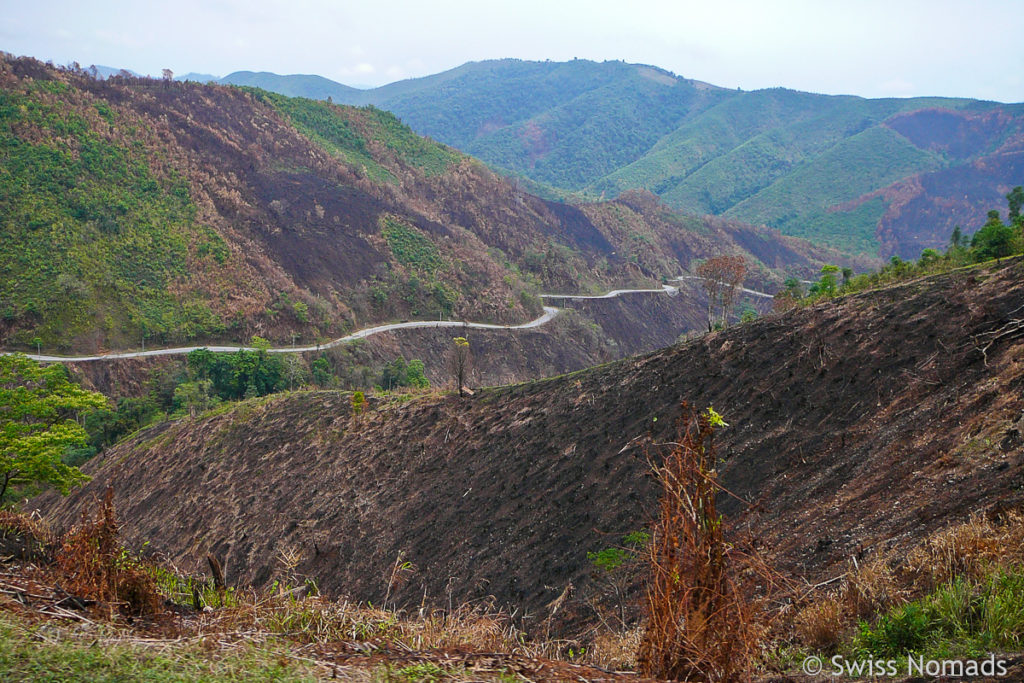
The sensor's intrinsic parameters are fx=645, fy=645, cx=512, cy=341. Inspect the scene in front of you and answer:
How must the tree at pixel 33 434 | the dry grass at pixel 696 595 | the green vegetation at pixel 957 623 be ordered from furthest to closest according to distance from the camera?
the tree at pixel 33 434 < the green vegetation at pixel 957 623 < the dry grass at pixel 696 595

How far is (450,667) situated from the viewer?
148 inches

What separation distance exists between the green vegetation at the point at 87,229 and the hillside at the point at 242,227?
0.09 m

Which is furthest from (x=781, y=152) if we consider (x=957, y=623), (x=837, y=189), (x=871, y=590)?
(x=957, y=623)

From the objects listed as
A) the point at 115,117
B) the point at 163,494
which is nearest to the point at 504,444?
the point at 163,494

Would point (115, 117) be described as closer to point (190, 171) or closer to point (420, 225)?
point (190, 171)

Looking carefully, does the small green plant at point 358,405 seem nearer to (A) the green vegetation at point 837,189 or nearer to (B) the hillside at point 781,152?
(B) the hillside at point 781,152

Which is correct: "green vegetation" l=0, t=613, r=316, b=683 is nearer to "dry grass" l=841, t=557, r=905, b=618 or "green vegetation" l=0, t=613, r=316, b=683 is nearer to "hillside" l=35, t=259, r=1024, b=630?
"dry grass" l=841, t=557, r=905, b=618

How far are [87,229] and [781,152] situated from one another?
13731 cm

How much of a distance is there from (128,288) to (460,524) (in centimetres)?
2886

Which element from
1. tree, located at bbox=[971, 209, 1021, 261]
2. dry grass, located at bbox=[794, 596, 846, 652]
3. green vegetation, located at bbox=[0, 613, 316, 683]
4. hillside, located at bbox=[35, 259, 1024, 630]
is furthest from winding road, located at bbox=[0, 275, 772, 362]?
dry grass, located at bbox=[794, 596, 846, 652]

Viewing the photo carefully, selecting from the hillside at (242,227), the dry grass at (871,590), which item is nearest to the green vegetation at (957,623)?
the dry grass at (871,590)

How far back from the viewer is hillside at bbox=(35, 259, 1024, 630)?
7.47 meters

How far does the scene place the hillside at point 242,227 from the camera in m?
33.1

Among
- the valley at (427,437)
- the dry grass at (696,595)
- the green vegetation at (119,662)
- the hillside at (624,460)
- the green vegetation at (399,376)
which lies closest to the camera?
the green vegetation at (119,662)
